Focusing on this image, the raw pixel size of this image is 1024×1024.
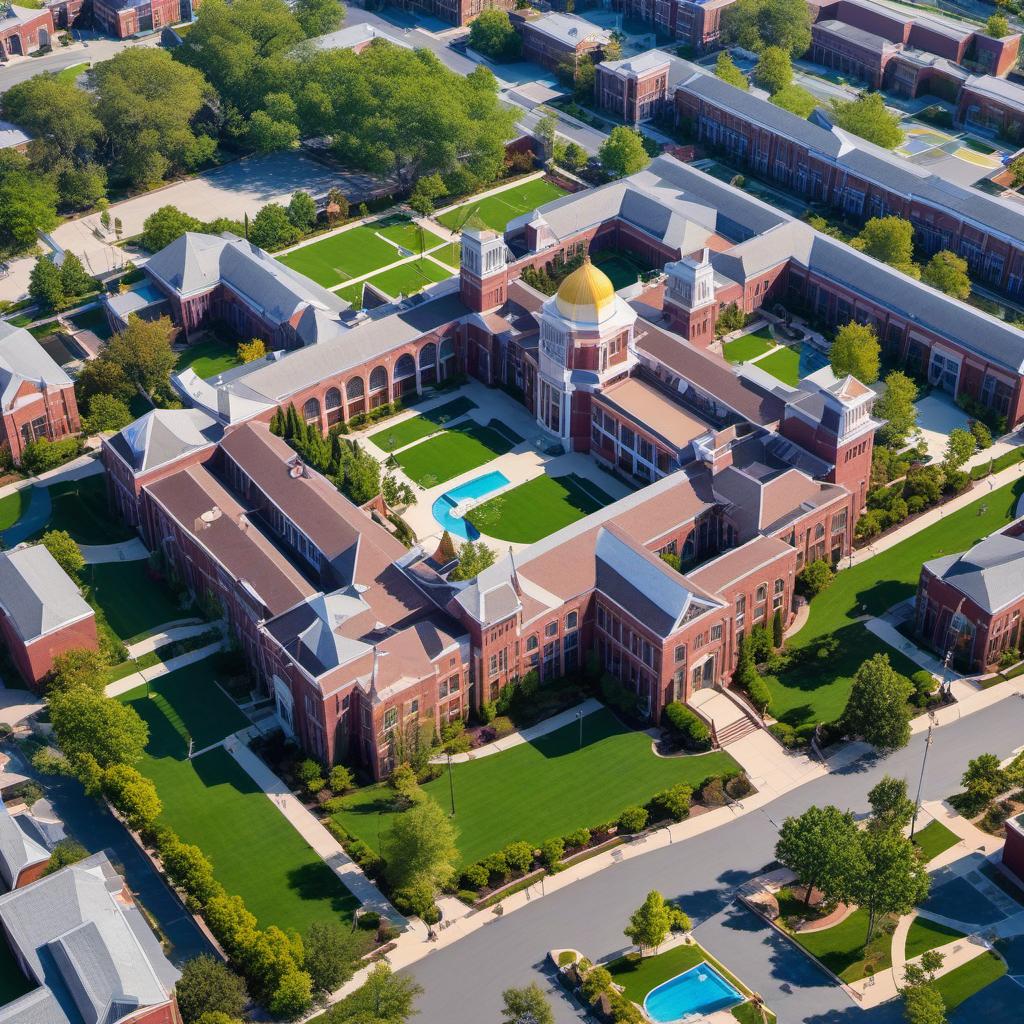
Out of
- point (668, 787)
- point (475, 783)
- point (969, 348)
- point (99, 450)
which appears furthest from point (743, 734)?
point (99, 450)

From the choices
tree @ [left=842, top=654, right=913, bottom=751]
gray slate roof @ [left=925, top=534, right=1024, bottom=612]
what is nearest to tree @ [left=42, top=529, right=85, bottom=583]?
tree @ [left=842, top=654, right=913, bottom=751]

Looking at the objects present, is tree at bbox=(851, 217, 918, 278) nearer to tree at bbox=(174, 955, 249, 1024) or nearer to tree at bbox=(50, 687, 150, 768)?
tree at bbox=(50, 687, 150, 768)

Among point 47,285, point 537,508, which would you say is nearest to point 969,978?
point 537,508

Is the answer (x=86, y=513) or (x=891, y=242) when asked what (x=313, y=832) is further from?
(x=891, y=242)

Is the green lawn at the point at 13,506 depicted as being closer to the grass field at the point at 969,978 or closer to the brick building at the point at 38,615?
the brick building at the point at 38,615

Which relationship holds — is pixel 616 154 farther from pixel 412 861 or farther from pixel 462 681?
pixel 412 861

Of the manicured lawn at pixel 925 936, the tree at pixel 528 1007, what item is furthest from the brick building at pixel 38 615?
the manicured lawn at pixel 925 936
